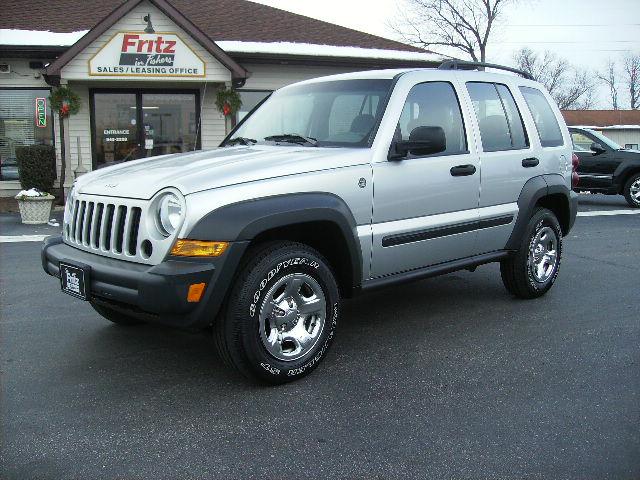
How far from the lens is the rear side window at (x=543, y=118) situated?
5.59 metres

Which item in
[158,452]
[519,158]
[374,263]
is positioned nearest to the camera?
[158,452]

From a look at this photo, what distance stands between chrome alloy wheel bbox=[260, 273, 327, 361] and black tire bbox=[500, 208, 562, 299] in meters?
2.26

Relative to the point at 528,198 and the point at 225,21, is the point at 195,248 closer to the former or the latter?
the point at 528,198

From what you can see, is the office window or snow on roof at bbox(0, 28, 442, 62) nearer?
snow on roof at bbox(0, 28, 442, 62)

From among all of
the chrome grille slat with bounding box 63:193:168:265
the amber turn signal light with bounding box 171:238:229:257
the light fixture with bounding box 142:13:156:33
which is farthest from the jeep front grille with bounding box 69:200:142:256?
the light fixture with bounding box 142:13:156:33

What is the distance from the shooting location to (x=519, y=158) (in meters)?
5.20

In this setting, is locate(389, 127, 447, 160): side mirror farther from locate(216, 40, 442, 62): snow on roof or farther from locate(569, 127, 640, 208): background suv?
locate(216, 40, 442, 62): snow on roof

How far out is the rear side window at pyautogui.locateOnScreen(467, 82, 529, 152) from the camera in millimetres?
4965

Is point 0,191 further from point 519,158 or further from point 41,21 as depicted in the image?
point 519,158

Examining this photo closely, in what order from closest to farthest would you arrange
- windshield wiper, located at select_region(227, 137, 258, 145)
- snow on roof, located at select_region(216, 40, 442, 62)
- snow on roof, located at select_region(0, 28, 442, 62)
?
windshield wiper, located at select_region(227, 137, 258, 145)
snow on roof, located at select_region(0, 28, 442, 62)
snow on roof, located at select_region(216, 40, 442, 62)

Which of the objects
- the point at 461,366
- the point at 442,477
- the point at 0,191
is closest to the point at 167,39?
the point at 0,191

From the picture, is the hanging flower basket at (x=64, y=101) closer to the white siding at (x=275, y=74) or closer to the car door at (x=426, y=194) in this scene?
the white siding at (x=275, y=74)

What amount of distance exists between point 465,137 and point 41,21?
13956mm

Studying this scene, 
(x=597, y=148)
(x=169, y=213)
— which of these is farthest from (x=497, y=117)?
(x=597, y=148)
